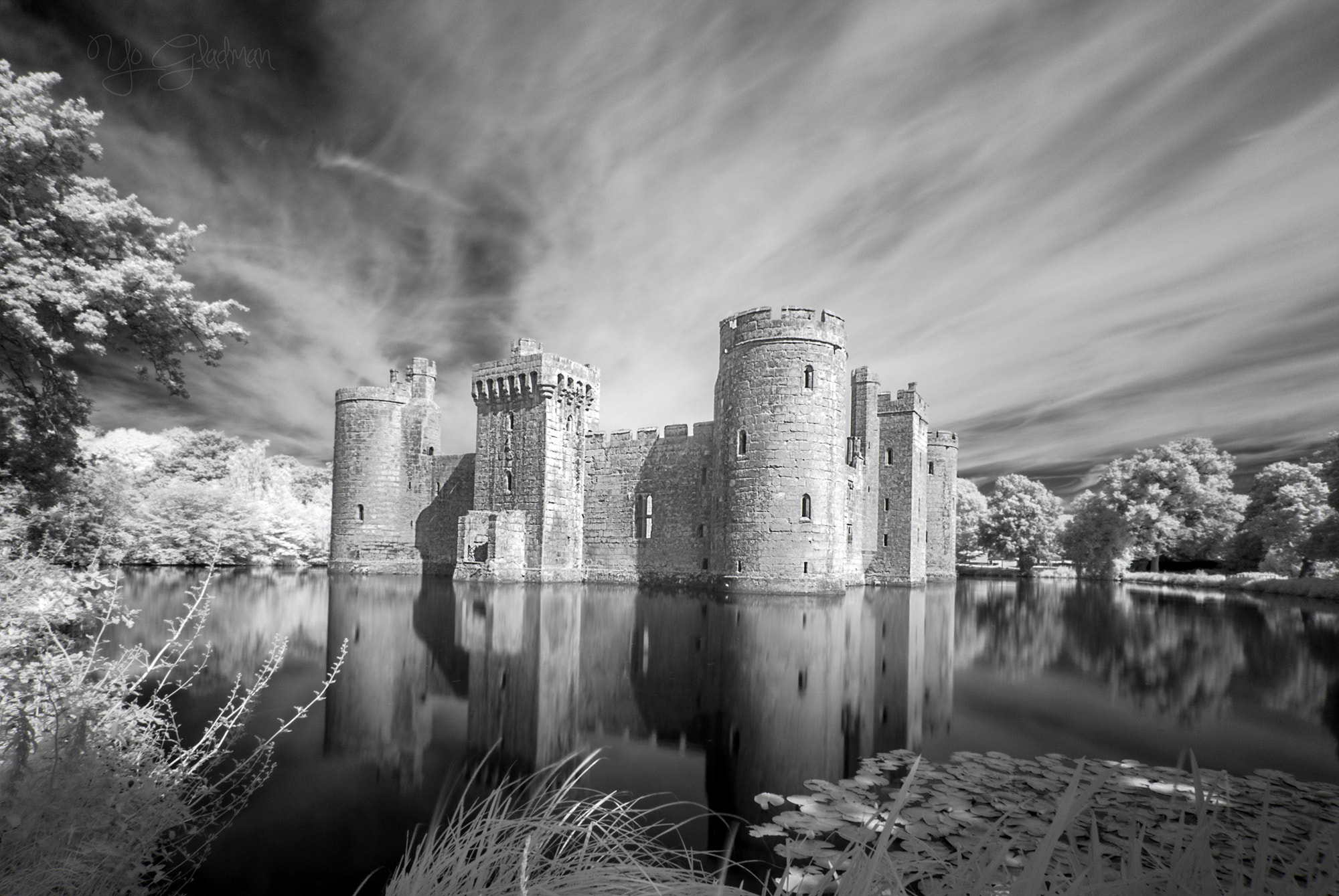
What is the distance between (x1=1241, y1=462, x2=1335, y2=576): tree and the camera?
2911cm

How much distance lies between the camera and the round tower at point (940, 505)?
3341cm

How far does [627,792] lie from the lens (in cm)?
536

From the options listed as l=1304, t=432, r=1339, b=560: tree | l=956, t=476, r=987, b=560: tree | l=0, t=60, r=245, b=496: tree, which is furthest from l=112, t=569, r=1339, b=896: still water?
l=956, t=476, r=987, b=560: tree

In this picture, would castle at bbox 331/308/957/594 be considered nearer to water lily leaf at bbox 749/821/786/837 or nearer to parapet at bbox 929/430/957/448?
parapet at bbox 929/430/957/448

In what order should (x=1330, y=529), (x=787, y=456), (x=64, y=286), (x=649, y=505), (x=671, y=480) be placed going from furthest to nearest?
(x=649, y=505), (x=671, y=480), (x=787, y=456), (x=1330, y=529), (x=64, y=286)

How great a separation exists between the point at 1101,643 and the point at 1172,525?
2772cm

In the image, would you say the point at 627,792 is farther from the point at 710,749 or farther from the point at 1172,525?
the point at 1172,525

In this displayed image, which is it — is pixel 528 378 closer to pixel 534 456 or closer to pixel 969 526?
pixel 534 456

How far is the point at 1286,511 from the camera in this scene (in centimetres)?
3047

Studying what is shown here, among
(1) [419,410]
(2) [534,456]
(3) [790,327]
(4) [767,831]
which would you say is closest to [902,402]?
(3) [790,327]

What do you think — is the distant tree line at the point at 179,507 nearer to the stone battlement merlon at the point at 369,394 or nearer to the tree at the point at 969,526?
the stone battlement merlon at the point at 369,394

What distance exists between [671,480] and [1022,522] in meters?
28.5

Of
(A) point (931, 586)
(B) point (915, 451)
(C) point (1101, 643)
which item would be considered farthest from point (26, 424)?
(A) point (931, 586)

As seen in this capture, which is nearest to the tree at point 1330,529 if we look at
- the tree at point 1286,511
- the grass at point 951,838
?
the tree at point 1286,511
